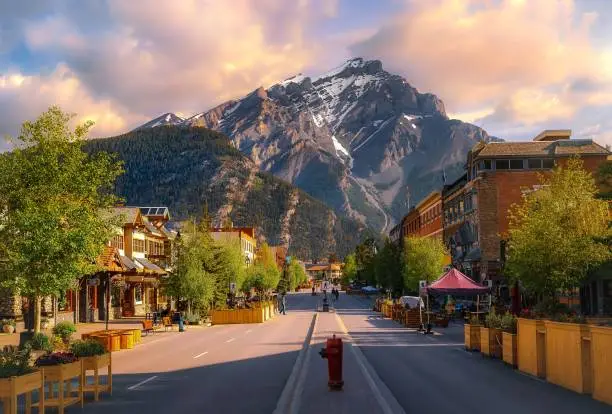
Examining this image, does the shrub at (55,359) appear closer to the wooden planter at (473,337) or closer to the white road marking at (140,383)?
the white road marking at (140,383)

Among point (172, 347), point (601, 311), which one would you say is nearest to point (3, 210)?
point (172, 347)

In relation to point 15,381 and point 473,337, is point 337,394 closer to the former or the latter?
point 15,381

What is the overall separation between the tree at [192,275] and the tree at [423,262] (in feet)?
73.6

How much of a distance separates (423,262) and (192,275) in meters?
26.3

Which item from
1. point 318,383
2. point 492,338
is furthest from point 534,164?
point 318,383

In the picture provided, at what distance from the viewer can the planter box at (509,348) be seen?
2048cm

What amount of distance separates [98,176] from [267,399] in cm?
1644

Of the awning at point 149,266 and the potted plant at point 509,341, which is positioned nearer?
the potted plant at point 509,341

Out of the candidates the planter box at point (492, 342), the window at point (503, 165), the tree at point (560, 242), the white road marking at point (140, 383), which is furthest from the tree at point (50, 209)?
the window at point (503, 165)

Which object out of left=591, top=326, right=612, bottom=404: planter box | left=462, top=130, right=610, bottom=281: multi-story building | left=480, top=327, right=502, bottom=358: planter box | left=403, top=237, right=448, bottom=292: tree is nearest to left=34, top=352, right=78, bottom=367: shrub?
left=591, top=326, right=612, bottom=404: planter box

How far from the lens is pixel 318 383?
17172mm

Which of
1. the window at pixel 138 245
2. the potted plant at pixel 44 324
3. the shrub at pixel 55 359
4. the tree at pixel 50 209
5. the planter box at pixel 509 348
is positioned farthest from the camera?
the window at pixel 138 245

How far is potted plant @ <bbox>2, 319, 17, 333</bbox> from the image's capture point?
39.1 metres

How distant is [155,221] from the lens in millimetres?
75438
